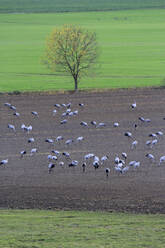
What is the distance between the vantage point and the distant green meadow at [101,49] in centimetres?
6481

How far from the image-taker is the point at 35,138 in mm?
37344

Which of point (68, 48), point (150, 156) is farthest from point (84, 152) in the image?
point (68, 48)

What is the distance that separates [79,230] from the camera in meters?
18.2

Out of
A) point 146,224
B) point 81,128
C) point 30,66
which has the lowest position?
point 146,224

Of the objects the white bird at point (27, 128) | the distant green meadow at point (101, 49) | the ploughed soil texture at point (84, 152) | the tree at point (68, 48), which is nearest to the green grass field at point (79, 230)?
the ploughed soil texture at point (84, 152)

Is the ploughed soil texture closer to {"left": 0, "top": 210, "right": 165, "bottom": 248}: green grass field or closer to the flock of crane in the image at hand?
the flock of crane

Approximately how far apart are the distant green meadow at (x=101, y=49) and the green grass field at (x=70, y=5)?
761 cm

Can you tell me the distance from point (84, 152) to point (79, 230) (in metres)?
15.5

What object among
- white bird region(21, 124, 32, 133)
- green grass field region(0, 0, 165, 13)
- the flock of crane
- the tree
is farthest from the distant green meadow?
white bird region(21, 124, 32, 133)

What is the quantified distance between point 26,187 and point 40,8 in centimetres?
13219

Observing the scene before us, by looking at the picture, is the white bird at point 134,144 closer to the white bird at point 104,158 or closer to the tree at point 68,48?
the white bird at point 104,158

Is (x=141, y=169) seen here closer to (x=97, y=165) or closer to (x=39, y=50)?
(x=97, y=165)

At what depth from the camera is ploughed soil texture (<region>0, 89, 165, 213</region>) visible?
80.4ft

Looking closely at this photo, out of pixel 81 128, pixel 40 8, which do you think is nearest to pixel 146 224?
pixel 81 128
